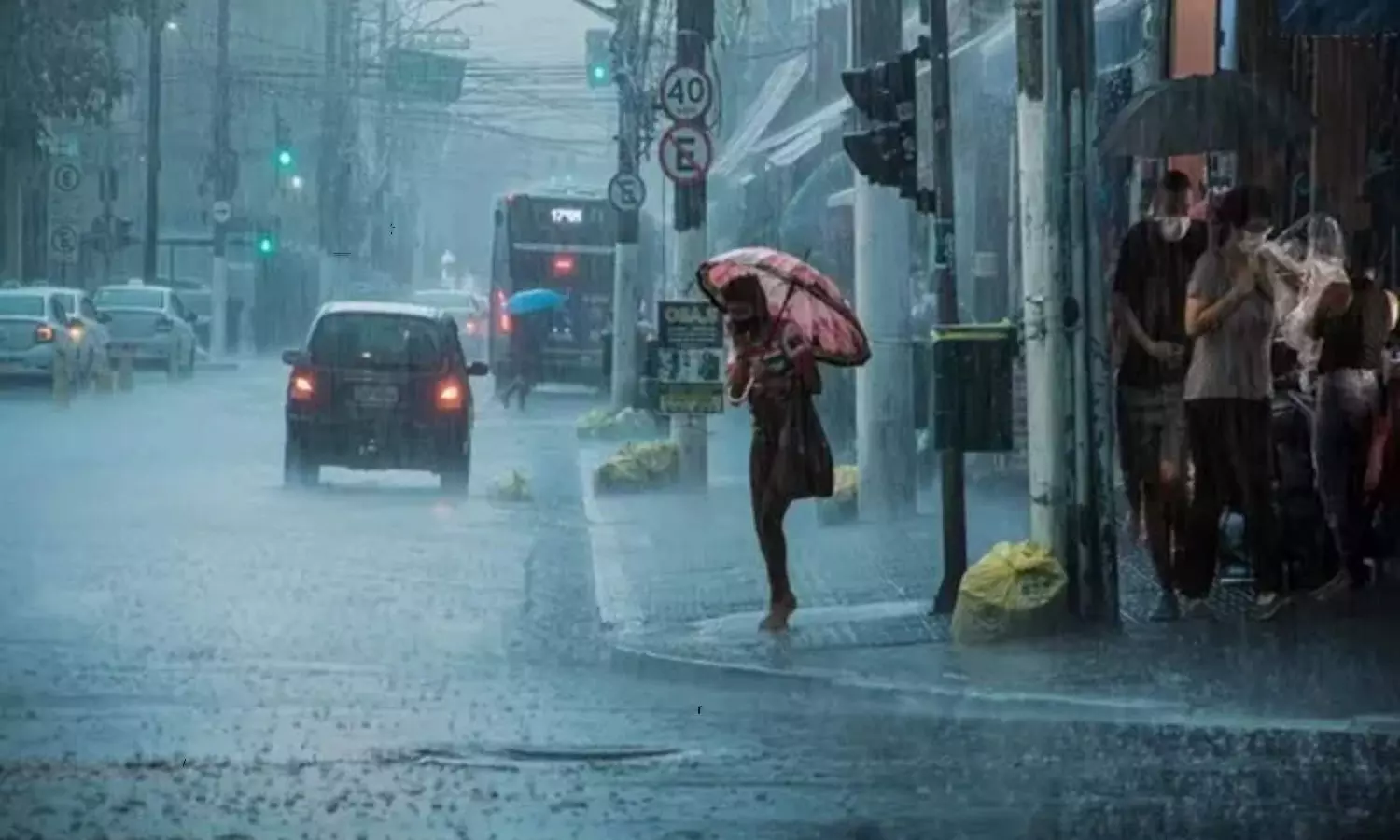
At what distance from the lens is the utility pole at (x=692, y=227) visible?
26.9 meters

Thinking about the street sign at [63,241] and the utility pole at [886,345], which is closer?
the utility pole at [886,345]

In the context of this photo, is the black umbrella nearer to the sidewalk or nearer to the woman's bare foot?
the sidewalk

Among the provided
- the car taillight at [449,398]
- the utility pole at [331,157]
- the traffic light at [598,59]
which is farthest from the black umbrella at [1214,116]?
the utility pole at [331,157]

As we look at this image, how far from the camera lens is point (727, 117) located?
77.4 meters

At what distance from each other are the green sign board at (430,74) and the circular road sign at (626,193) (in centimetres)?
4047

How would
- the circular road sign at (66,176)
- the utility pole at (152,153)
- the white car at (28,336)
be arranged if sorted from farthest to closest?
the utility pole at (152,153) < the circular road sign at (66,176) < the white car at (28,336)

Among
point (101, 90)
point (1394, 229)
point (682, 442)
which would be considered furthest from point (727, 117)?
point (1394, 229)

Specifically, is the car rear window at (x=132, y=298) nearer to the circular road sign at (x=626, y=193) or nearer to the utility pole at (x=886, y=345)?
the circular road sign at (x=626, y=193)

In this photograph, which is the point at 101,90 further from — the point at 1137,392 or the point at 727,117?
the point at 1137,392

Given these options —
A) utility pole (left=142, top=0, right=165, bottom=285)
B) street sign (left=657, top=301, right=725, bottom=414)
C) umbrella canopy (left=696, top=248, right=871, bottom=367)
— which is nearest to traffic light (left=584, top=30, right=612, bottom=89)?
utility pole (left=142, top=0, right=165, bottom=285)

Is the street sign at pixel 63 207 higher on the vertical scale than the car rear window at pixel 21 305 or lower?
higher

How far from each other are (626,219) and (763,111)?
2375 centimetres

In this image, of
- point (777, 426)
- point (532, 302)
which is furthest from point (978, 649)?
point (532, 302)

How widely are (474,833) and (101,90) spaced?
55.3 m
